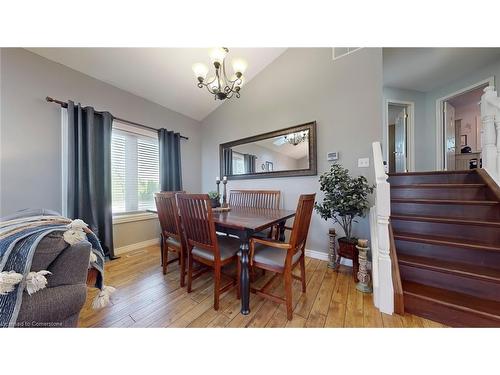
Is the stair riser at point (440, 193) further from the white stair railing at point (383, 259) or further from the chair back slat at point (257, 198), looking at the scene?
the chair back slat at point (257, 198)

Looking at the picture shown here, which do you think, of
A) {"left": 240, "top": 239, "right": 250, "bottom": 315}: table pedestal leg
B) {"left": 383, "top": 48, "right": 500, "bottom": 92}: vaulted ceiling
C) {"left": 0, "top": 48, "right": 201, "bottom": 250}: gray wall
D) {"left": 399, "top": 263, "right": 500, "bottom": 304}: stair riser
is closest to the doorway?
{"left": 383, "top": 48, "right": 500, "bottom": 92}: vaulted ceiling

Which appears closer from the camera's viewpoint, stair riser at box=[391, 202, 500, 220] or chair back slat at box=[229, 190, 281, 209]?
stair riser at box=[391, 202, 500, 220]

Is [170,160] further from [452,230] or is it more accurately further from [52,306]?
[452,230]

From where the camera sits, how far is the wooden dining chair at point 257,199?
2.44 metres

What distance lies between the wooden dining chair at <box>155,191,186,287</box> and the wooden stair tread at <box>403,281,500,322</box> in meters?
1.87

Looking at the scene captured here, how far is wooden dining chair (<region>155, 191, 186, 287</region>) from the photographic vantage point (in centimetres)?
166

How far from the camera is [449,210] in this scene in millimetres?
1724

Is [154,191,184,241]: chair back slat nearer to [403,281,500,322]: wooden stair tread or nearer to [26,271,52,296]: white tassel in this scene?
[26,271,52,296]: white tassel

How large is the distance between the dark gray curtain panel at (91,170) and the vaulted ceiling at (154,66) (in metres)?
0.51

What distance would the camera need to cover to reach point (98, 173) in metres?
2.30

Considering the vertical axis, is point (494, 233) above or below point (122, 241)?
above
